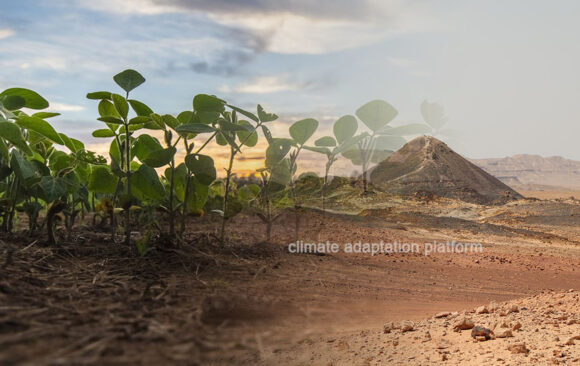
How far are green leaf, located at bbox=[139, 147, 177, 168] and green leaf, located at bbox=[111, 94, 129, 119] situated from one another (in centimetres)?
15

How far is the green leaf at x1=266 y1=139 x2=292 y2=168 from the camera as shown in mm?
1873

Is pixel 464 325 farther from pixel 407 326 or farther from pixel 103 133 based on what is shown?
pixel 103 133

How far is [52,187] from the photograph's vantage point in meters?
1.83

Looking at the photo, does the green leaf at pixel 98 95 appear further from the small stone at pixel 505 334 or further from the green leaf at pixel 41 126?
the small stone at pixel 505 334

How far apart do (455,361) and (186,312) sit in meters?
1.90

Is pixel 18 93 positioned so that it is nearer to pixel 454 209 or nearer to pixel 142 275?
pixel 142 275

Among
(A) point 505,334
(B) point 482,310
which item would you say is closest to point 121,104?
(A) point 505,334

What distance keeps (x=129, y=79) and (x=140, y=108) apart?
0.12 metres

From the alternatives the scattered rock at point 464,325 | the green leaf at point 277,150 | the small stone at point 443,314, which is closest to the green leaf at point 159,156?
the green leaf at point 277,150

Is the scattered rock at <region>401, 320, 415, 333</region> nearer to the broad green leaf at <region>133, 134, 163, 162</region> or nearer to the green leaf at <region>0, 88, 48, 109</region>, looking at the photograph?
the broad green leaf at <region>133, 134, 163, 162</region>

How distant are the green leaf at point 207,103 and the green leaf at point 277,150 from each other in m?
0.31

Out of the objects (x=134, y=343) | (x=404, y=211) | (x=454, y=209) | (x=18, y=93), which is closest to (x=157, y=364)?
(x=134, y=343)

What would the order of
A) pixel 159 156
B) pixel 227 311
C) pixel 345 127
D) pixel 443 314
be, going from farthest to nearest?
pixel 443 314 → pixel 159 156 → pixel 345 127 → pixel 227 311

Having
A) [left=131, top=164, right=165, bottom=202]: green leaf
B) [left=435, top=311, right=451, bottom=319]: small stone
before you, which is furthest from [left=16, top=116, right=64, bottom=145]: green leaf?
[left=435, top=311, right=451, bottom=319]: small stone
